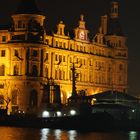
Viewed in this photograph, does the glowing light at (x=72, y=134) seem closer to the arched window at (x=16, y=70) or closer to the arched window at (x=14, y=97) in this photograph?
the arched window at (x=14, y=97)

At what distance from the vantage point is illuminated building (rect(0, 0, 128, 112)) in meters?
132

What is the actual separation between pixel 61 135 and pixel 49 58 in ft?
165

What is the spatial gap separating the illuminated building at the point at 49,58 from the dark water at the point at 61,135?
114ft

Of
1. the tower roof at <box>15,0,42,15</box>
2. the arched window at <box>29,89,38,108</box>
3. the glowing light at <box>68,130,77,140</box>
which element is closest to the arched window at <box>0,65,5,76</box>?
the arched window at <box>29,89,38,108</box>

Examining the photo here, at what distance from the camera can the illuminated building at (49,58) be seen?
431ft

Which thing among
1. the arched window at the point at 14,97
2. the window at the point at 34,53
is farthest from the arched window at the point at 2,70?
the window at the point at 34,53

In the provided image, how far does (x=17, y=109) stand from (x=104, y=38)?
31.6m

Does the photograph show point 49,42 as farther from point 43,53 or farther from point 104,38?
point 104,38

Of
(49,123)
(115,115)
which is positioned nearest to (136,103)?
(115,115)

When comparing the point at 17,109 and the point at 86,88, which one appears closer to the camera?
the point at 17,109

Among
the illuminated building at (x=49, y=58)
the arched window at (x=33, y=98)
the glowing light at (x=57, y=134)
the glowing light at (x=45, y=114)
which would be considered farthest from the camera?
the illuminated building at (x=49, y=58)

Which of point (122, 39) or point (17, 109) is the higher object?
point (122, 39)

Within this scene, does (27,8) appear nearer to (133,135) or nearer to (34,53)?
(34,53)

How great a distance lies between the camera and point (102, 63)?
15400 centimetres
